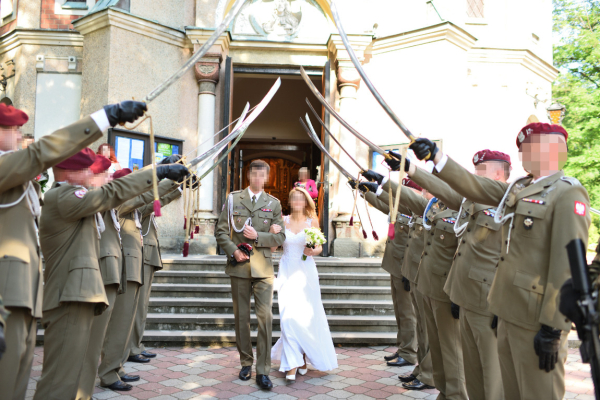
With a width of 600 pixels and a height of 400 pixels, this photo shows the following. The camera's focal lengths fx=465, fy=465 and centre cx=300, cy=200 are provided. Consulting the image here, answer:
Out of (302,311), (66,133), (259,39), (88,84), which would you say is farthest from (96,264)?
(259,39)

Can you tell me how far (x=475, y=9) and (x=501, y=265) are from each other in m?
9.17

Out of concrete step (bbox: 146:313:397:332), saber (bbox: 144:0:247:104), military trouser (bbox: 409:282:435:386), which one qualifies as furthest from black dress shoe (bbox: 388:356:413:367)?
saber (bbox: 144:0:247:104)

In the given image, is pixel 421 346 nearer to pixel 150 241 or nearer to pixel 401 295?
pixel 401 295

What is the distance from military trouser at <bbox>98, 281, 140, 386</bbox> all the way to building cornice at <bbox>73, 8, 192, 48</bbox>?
594 cm

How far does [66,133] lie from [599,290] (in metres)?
2.78

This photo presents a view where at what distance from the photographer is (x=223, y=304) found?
6.48 meters

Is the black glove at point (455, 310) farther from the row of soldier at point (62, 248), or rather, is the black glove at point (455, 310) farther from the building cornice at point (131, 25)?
the building cornice at point (131, 25)

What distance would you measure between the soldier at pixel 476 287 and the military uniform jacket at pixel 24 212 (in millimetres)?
1980

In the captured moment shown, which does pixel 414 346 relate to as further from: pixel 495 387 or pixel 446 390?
pixel 495 387

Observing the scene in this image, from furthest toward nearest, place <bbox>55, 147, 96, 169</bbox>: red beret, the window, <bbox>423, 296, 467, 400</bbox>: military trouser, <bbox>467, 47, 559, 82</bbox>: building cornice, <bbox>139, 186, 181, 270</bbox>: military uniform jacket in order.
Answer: the window < <bbox>467, 47, 559, 82</bbox>: building cornice < <bbox>139, 186, 181, 270</bbox>: military uniform jacket < <bbox>423, 296, 467, 400</bbox>: military trouser < <bbox>55, 147, 96, 169</bbox>: red beret

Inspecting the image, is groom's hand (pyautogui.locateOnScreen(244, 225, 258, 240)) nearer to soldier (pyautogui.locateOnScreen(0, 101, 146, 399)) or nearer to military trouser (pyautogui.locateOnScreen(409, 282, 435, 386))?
military trouser (pyautogui.locateOnScreen(409, 282, 435, 386))

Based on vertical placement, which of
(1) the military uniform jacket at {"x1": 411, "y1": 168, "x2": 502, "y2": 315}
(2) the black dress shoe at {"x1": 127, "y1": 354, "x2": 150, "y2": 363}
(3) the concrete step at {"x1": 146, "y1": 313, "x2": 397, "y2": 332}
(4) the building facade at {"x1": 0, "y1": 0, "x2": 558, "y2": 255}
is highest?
(4) the building facade at {"x1": 0, "y1": 0, "x2": 558, "y2": 255}

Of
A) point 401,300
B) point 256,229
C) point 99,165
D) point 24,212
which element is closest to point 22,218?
point 24,212

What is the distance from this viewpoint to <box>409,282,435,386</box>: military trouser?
14.4 ft
